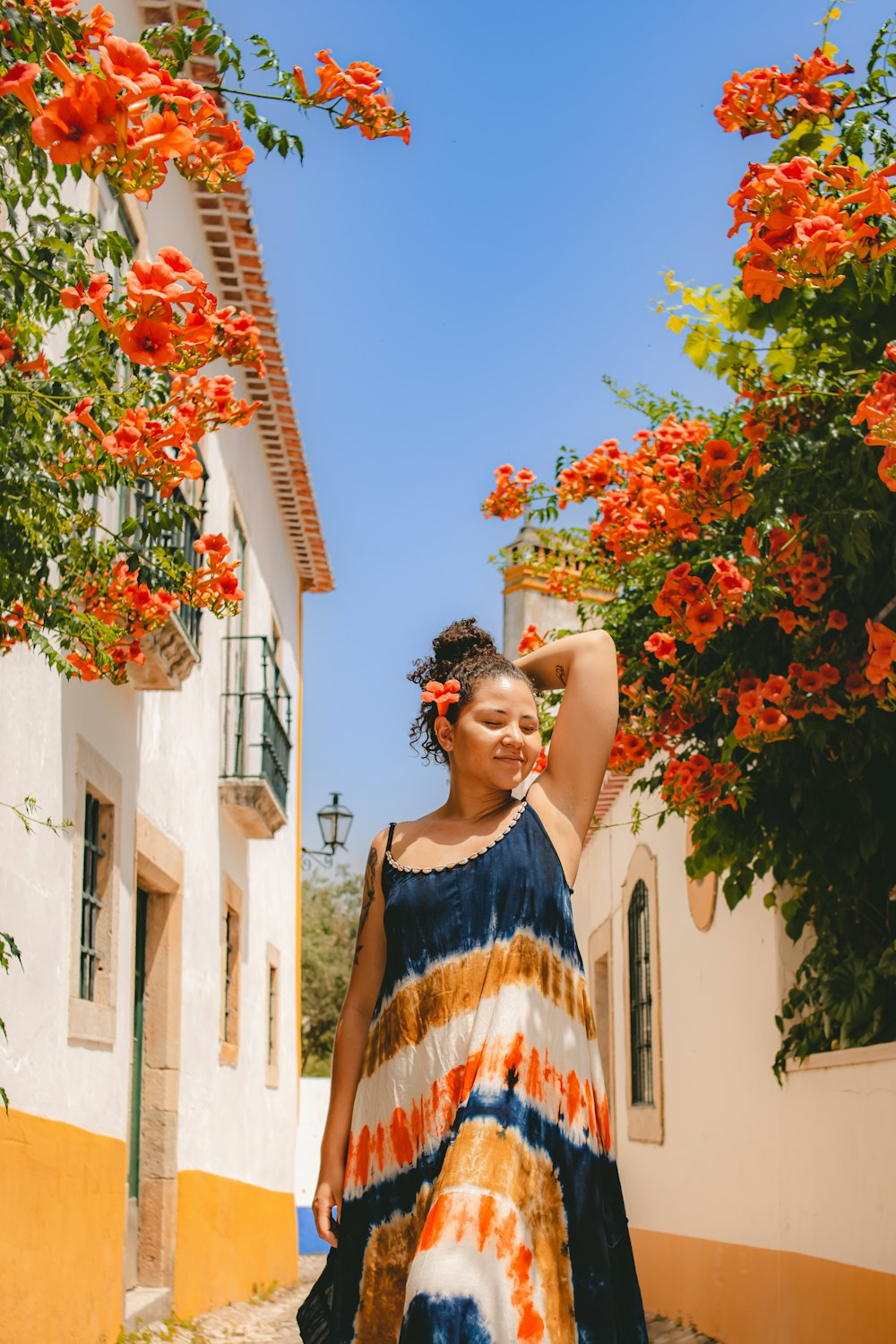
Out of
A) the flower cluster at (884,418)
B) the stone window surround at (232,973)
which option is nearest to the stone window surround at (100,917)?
the stone window surround at (232,973)

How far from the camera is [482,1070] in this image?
9.03 ft

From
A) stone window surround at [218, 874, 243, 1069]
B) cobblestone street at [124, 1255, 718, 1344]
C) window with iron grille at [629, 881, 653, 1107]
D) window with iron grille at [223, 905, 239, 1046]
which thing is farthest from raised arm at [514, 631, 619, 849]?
window with iron grille at [223, 905, 239, 1046]

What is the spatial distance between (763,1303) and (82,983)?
3475 millimetres

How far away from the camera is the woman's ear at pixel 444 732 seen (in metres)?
3.23

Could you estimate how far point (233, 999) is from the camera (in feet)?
41.5

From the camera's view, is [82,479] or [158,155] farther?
[82,479]

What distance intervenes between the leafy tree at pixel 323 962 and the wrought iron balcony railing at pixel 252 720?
55.6 ft

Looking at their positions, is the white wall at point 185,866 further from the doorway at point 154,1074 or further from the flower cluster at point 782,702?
the flower cluster at point 782,702

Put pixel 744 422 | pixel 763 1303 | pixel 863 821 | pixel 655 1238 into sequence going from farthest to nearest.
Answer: pixel 655 1238, pixel 763 1303, pixel 863 821, pixel 744 422

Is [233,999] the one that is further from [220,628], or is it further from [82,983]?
[82,983]

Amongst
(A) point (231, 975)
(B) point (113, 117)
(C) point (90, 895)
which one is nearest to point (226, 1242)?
(A) point (231, 975)

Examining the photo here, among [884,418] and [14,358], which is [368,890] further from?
[14,358]

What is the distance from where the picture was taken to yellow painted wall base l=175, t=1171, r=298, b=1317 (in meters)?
9.77

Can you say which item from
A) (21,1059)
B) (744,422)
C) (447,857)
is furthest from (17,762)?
(447,857)
